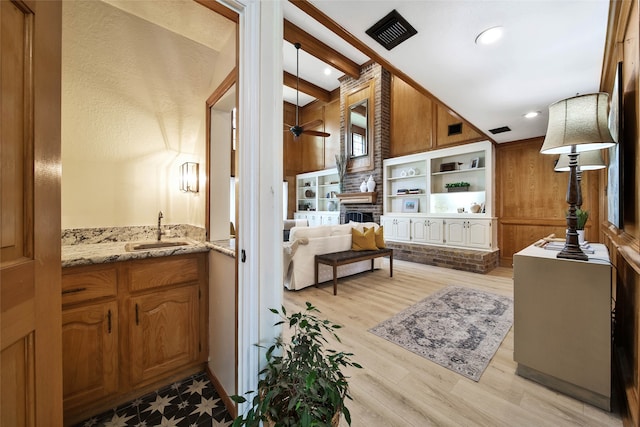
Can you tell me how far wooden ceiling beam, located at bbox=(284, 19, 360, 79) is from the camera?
4.61 meters

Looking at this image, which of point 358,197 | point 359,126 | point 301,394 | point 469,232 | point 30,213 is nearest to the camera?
point 30,213

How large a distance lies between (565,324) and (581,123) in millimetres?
1224

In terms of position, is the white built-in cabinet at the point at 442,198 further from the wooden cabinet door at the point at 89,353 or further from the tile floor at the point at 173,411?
the wooden cabinet door at the point at 89,353

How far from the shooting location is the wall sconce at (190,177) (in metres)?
2.12

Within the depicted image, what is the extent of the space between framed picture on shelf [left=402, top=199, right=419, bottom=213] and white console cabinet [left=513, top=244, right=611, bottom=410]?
4132mm

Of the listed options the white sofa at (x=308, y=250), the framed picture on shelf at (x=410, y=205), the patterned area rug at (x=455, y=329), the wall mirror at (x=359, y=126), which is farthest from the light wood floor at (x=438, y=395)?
the wall mirror at (x=359, y=126)

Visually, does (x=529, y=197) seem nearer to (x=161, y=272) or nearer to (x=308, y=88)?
(x=161, y=272)

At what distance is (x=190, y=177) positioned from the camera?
2158 millimetres

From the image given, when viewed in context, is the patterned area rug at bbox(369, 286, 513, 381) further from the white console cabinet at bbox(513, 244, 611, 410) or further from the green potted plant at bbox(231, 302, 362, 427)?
the green potted plant at bbox(231, 302, 362, 427)

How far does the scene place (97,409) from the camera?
140 centimetres

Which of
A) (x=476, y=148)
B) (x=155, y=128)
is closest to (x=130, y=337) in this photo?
(x=155, y=128)

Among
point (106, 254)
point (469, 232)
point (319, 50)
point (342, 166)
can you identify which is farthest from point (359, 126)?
point (106, 254)

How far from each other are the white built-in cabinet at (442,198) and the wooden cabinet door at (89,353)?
526 centimetres

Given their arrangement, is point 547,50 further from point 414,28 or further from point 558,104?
point 414,28
